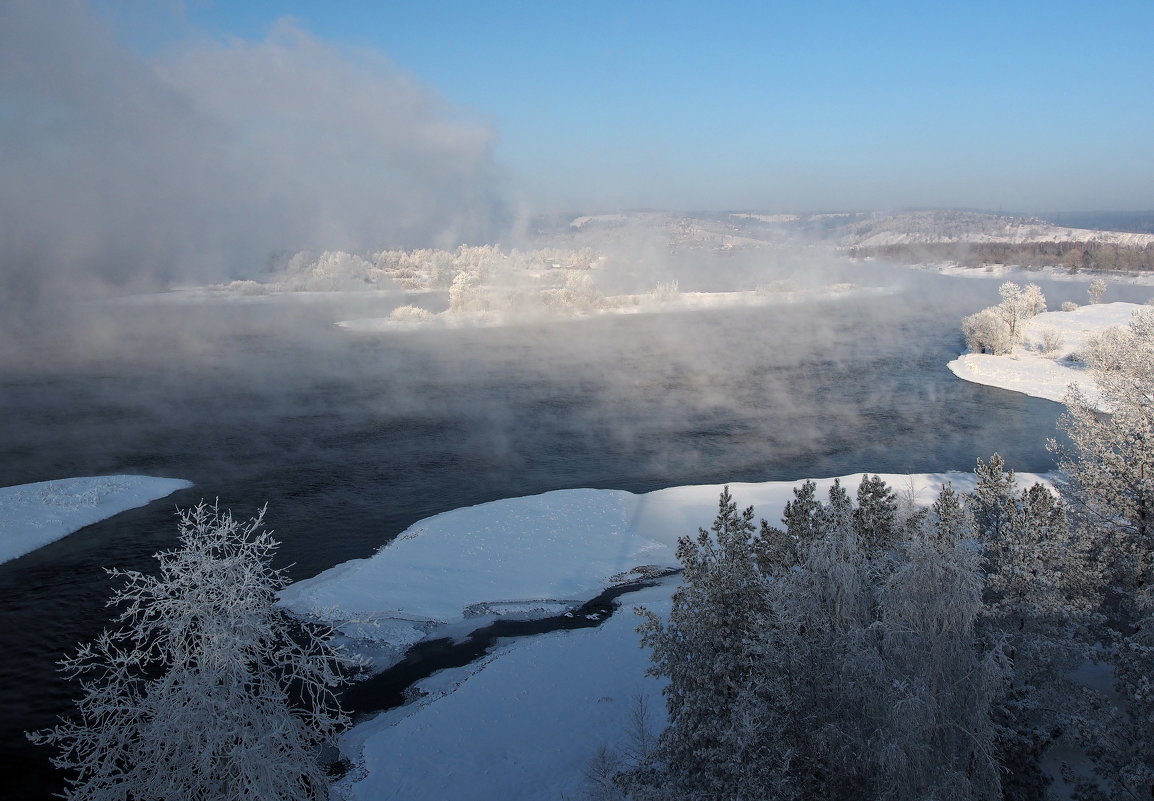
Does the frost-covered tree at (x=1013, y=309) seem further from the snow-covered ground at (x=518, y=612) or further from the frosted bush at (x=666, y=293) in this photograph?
the frosted bush at (x=666, y=293)

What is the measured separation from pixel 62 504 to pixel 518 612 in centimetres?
1122

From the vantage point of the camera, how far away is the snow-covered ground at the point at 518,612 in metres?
9.12

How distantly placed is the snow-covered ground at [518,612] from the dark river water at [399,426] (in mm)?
1538

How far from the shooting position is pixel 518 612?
1289cm

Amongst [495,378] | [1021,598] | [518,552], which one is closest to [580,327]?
[495,378]

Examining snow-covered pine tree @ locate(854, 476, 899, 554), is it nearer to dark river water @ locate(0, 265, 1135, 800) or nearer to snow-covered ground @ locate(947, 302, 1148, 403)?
dark river water @ locate(0, 265, 1135, 800)

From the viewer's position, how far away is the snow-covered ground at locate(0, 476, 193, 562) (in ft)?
51.5

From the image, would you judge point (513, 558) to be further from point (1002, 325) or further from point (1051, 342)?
point (1051, 342)

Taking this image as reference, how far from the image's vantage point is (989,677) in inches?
244

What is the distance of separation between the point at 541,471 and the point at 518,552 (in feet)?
18.5

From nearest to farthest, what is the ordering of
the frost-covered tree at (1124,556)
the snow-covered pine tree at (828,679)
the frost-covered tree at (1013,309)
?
1. the frost-covered tree at (1124,556)
2. the snow-covered pine tree at (828,679)
3. the frost-covered tree at (1013,309)

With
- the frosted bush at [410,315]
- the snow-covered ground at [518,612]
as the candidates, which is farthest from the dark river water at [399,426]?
the frosted bush at [410,315]

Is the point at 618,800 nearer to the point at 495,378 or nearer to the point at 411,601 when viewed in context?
the point at 411,601

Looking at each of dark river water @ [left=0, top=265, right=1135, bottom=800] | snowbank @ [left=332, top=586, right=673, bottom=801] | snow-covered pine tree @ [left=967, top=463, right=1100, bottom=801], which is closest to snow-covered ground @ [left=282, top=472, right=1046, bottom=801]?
snowbank @ [left=332, top=586, right=673, bottom=801]
